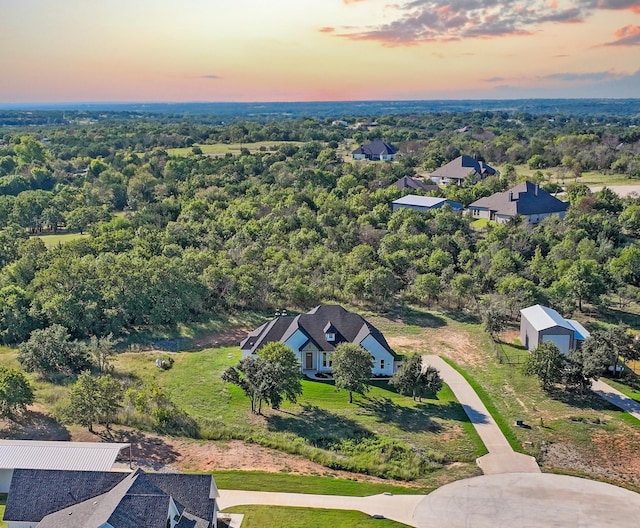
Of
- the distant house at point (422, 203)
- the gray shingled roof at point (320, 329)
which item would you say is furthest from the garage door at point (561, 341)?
the distant house at point (422, 203)

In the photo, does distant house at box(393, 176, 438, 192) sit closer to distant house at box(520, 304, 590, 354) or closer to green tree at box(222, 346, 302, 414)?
distant house at box(520, 304, 590, 354)

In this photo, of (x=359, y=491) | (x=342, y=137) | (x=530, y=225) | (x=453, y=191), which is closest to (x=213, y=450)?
(x=359, y=491)

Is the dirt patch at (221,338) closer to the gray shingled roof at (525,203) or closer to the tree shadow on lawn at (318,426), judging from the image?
the tree shadow on lawn at (318,426)

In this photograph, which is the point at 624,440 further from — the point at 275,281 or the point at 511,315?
the point at 275,281

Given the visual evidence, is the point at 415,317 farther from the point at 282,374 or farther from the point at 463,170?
the point at 463,170

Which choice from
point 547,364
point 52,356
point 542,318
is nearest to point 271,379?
point 52,356
